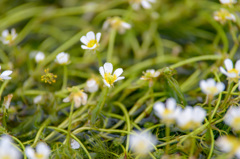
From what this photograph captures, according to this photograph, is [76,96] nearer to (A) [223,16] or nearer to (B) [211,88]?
(B) [211,88]

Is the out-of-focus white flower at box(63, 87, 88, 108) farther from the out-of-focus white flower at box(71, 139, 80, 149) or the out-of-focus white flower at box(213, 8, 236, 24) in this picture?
the out-of-focus white flower at box(213, 8, 236, 24)

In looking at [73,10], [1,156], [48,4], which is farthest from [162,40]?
[1,156]

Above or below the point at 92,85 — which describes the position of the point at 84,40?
above

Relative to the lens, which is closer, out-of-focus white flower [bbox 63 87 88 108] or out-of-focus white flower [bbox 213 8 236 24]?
out-of-focus white flower [bbox 63 87 88 108]

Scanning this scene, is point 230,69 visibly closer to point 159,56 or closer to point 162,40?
point 159,56

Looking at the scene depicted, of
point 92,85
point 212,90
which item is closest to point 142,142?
point 212,90

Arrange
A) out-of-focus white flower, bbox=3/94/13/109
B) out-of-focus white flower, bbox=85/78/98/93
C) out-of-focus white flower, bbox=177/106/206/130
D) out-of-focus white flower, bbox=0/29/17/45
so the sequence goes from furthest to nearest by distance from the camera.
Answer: out-of-focus white flower, bbox=0/29/17/45
out-of-focus white flower, bbox=85/78/98/93
out-of-focus white flower, bbox=3/94/13/109
out-of-focus white flower, bbox=177/106/206/130

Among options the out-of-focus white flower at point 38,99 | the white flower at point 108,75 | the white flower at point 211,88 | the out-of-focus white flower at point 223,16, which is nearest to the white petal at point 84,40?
the white flower at point 108,75

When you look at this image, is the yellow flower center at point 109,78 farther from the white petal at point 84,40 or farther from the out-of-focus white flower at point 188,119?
the out-of-focus white flower at point 188,119

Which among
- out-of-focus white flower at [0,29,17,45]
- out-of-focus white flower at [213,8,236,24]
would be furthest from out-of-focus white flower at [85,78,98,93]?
out-of-focus white flower at [213,8,236,24]
